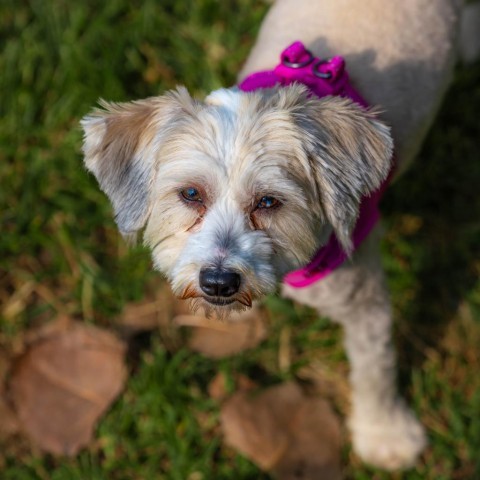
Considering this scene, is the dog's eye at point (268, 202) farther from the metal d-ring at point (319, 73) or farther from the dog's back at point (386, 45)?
the dog's back at point (386, 45)

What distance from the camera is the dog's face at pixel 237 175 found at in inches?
91.0

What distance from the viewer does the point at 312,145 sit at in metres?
2.34

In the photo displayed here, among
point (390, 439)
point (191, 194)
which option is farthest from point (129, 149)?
point (390, 439)

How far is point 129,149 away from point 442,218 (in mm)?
2226

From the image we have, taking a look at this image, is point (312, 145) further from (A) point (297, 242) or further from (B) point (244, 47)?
(B) point (244, 47)

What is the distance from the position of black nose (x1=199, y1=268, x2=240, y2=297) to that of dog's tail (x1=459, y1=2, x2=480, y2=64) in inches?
103

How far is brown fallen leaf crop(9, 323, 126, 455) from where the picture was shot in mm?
3553

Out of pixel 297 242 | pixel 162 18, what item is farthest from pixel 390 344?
pixel 162 18

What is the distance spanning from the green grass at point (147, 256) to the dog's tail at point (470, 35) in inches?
3.3

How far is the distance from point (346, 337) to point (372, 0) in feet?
4.67

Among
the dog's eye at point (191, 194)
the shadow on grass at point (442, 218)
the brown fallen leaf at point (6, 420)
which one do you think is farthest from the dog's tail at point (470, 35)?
the brown fallen leaf at point (6, 420)

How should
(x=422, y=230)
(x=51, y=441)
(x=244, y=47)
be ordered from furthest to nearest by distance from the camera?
1. (x=244, y=47)
2. (x=422, y=230)
3. (x=51, y=441)

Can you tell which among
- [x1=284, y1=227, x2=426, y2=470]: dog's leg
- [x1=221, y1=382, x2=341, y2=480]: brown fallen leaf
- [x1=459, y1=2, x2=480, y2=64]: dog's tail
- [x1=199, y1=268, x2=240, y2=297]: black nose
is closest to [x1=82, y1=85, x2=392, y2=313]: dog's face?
[x1=199, y1=268, x2=240, y2=297]: black nose

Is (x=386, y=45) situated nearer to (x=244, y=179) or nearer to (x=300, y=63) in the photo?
(x=300, y=63)
